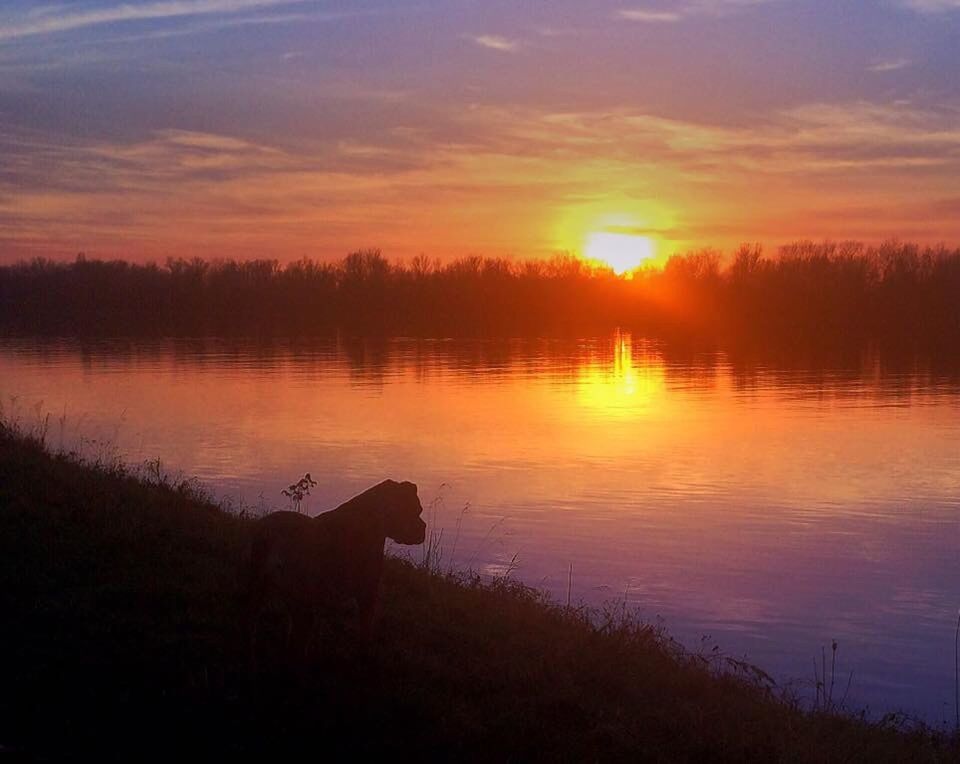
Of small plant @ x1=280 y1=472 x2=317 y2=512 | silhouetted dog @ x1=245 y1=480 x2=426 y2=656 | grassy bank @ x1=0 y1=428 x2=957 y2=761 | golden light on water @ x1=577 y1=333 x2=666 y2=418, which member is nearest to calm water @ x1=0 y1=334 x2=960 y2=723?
golden light on water @ x1=577 y1=333 x2=666 y2=418

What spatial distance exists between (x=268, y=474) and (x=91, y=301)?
11787 cm

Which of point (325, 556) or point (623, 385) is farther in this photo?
point (623, 385)

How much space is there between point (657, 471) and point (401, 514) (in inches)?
750

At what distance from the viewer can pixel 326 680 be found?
648 cm

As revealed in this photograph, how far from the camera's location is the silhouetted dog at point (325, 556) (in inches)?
267

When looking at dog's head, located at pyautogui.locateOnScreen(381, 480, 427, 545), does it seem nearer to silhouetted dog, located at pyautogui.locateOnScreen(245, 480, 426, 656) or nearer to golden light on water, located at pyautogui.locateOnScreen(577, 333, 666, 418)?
silhouetted dog, located at pyautogui.locateOnScreen(245, 480, 426, 656)

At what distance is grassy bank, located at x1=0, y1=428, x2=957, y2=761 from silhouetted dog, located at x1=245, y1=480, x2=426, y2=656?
1.00ft

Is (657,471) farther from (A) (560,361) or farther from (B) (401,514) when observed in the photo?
(A) (560,361)

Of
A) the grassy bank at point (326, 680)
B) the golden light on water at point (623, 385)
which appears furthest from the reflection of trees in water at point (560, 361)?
the grassy bank at point (326, 680)

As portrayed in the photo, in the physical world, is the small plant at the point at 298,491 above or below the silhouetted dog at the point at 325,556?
below

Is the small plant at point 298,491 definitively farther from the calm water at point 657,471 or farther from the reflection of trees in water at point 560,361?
the reflection of trees in water at point 560,361

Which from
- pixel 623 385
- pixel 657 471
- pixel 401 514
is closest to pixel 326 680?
pixel 401 514

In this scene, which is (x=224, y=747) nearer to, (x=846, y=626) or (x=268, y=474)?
(x=846, y=626)

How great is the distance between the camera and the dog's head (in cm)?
725
